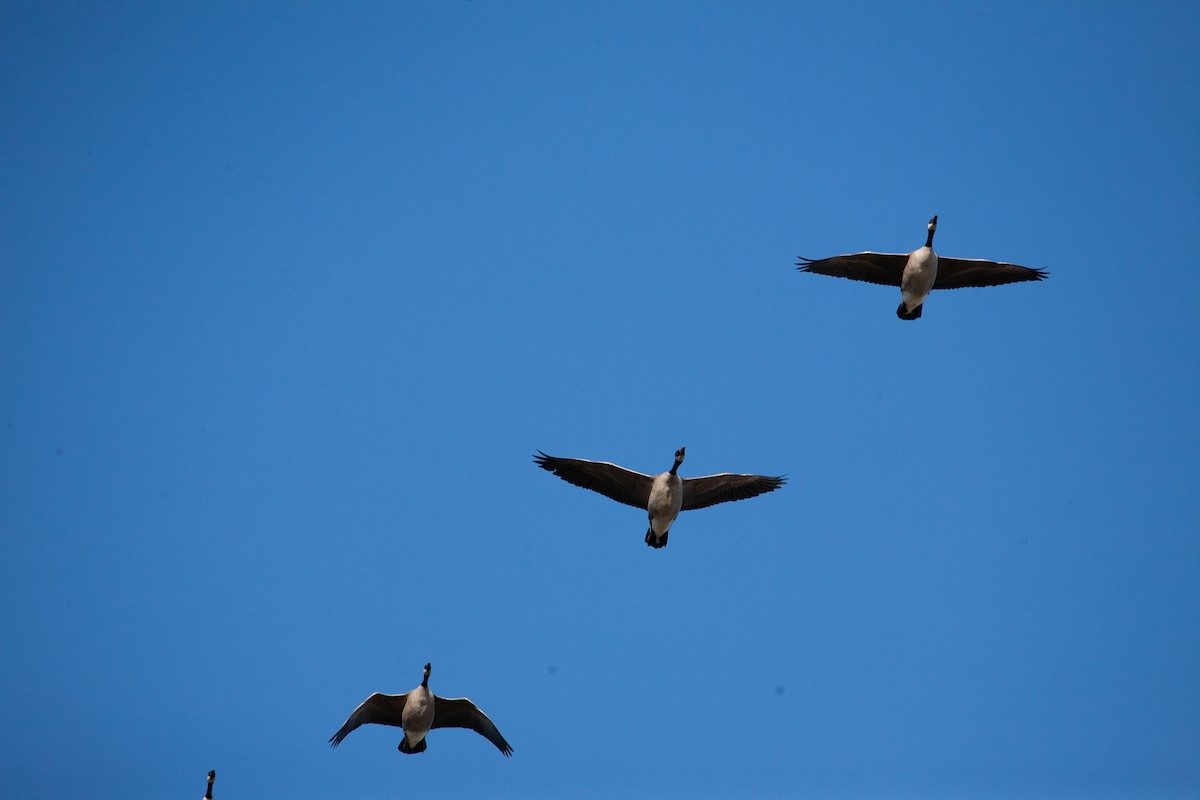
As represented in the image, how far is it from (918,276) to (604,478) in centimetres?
687

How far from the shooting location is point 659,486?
16906 mm

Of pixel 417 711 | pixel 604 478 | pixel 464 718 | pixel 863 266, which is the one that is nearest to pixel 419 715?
pixel 417 711

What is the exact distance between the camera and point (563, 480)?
695 inches

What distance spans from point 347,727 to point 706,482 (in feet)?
25.6

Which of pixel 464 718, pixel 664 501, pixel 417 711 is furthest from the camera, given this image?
pixel 464 718

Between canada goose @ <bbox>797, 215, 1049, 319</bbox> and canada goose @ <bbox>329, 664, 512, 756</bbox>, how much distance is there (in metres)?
10.6

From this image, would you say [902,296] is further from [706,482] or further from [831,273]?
[706,482]

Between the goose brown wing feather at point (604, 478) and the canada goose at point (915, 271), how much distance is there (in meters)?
5.27

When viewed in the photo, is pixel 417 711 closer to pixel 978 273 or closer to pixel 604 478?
pixel 604 478

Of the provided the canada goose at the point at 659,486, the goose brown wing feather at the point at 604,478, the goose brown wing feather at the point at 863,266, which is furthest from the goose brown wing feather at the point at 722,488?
the goose brown wing feather at the point at 863,266

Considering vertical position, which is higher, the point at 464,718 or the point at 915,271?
the point at 915,271

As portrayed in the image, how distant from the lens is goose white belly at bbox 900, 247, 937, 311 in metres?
18.2

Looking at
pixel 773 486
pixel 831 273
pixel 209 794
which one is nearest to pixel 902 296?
pixel 831 273

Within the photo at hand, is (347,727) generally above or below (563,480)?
below
